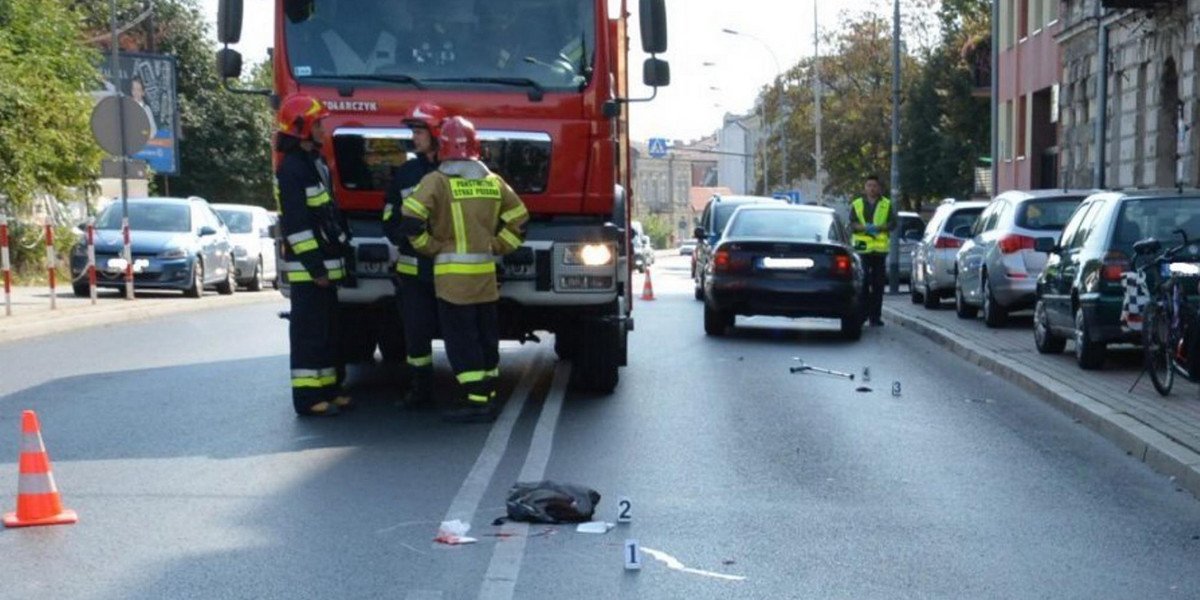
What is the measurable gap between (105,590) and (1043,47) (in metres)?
42.0

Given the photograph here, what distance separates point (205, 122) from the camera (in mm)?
64500

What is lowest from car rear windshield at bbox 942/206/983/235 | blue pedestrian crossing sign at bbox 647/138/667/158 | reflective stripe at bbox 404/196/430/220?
car rear windshield at bbox 942/206/983/235

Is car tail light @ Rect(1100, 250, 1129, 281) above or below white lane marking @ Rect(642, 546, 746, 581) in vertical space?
above

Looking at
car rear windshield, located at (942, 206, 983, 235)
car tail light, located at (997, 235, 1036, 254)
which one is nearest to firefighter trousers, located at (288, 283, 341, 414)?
car tail light, located at (997, 235, 1036, 254)

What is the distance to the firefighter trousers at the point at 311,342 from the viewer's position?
40.0 ft

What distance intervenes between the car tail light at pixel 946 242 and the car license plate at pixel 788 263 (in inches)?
259

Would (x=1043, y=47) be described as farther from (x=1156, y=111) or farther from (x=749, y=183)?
(x=749, y=183)

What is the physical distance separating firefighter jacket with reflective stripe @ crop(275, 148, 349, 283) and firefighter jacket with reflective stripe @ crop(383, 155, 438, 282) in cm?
36

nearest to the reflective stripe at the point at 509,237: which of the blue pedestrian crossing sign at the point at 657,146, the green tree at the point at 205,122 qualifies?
the green tree at the point at 205,122

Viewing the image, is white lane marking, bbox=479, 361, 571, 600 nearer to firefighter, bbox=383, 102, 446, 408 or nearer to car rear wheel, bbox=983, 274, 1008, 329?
firefighter, bbox=383, 102, 446, 408

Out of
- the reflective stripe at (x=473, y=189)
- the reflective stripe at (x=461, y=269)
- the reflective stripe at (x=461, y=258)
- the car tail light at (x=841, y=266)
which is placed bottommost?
the car tail light at (x=841, y=266)

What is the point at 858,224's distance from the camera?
23281 millimetres

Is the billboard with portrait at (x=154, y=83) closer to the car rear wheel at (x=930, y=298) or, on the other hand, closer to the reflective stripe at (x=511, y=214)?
the car rear wheel at (x=930, y=298)

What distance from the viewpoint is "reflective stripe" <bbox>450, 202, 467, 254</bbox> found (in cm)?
1201
